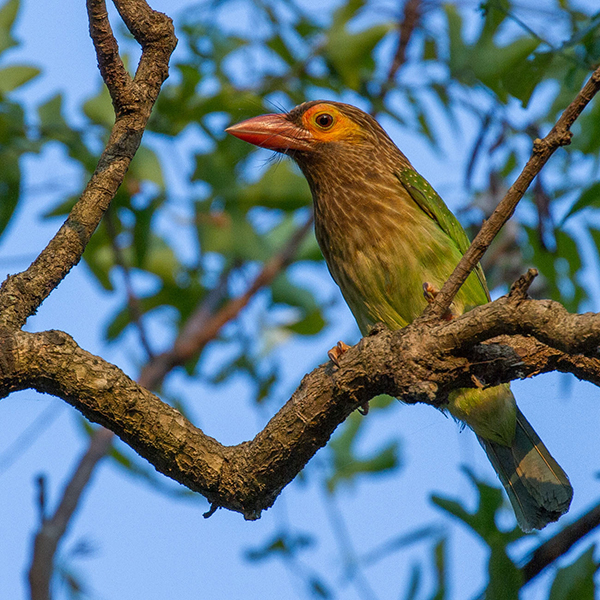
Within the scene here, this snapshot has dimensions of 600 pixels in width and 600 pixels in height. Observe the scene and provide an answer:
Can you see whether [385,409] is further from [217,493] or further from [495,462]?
[217,493]

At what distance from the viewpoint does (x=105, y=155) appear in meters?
2.12

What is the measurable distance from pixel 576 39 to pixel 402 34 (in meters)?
2.35

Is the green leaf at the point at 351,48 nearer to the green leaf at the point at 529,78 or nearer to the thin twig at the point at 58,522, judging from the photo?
the green leaf at the point at 529,78

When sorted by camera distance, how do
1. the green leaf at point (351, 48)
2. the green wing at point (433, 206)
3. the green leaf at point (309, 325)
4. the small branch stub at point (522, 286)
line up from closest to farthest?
the small branch stub at point (522, 286) → the green wing at point (433, 206) → the green leaf at point (351, 48) → the green leaf at point (309, 325)

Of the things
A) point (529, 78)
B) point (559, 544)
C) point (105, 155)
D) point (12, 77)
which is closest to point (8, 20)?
point (12, 77)

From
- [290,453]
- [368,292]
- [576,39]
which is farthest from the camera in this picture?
[368,292]

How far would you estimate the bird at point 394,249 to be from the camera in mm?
2852

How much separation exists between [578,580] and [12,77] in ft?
9.47

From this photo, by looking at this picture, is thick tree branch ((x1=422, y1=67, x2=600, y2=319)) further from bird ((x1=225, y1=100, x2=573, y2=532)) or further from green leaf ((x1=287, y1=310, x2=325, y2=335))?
green leaf ((x1=287, y1=310, x2=325, y2=335))

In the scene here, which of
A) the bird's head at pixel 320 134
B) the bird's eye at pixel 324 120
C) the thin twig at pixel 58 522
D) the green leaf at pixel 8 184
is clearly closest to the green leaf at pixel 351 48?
the bird's head at pixel 320 134

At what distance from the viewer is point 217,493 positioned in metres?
2.12

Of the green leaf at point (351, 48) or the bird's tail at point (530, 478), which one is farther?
the green leaf at point (351, 48)

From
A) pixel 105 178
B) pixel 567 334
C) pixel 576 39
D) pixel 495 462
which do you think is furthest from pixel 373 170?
pixel 567 334

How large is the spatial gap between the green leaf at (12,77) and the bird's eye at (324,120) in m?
1.23
